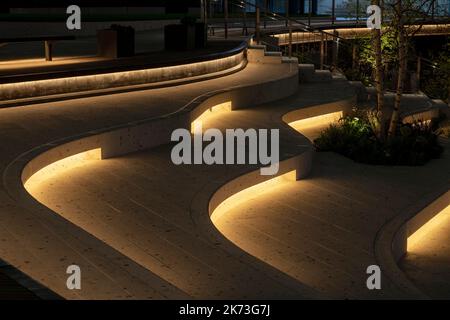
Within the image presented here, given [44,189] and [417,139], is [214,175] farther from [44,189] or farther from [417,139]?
[417,139]

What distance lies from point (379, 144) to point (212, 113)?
7.54 ft

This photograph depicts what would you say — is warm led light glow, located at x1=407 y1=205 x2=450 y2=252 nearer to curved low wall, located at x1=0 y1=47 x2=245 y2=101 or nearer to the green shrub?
the green shrub

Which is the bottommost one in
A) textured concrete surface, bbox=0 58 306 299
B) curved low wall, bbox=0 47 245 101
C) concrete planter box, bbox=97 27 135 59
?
textured concrete surface, bbox=0 58 306 299

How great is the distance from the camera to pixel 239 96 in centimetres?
1160

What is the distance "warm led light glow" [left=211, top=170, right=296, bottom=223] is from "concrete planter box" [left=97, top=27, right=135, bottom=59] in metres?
5.43

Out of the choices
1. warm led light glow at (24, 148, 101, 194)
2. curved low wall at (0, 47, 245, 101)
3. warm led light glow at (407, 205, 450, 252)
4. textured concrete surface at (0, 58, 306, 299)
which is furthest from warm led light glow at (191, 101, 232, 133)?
warm led light glow at (407, 205, 450, 252)

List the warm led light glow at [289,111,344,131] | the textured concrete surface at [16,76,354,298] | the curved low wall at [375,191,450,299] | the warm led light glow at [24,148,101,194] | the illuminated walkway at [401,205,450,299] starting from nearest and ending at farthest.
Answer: the textured concrete surface at [16,76,354,298] → the curved low wall at [375,191,450,299] → the illuminated walkway at [401,205,450,299] → the warm led light glow at [24,148,101,194] → the warm led light glow at [289,111,344,131]

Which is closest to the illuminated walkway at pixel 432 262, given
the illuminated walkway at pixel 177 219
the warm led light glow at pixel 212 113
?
the illuminated walkway at pixel 177 219

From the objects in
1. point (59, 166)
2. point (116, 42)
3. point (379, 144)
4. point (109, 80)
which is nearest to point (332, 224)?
point (59, 166)

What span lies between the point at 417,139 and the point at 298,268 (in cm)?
498

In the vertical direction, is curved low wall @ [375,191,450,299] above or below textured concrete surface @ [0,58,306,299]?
below

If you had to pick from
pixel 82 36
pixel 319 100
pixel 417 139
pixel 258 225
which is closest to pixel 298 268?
pixel 258 225

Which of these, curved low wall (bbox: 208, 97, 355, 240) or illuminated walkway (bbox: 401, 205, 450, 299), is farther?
→ curved low wall (bbox: 208, 97, 355, 240)

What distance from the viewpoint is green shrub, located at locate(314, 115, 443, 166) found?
33.2ft
